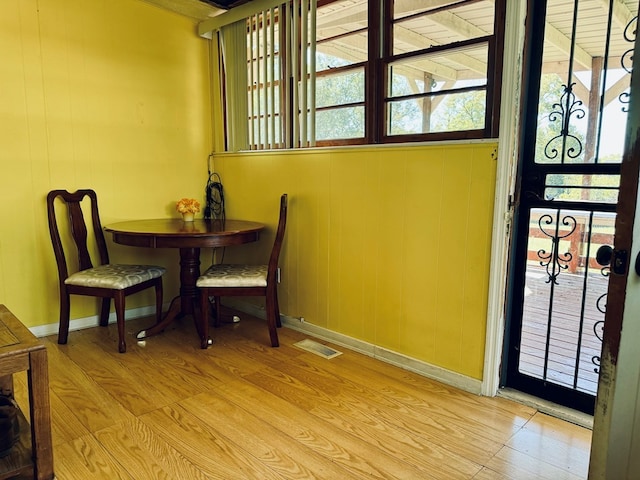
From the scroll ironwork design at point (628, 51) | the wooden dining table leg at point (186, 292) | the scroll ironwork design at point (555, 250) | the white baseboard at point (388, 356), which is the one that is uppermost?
the scroll ironwork design at point (628, 51)

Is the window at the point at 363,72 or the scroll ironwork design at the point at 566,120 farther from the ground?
the window at the point at 363,72

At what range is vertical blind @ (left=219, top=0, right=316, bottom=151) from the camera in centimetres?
297

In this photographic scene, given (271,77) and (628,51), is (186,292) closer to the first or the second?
(271,77)

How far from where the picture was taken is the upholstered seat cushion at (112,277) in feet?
9.01

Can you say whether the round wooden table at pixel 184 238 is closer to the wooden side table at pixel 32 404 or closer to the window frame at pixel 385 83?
the window frame at pixel 385 83

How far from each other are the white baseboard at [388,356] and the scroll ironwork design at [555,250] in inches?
26.6

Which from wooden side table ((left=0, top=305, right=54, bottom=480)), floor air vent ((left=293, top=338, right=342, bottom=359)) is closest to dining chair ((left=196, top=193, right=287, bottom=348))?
floor air vent ((left=293, top=338, right=342, bottom=359))

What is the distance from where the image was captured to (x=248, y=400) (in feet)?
7.23

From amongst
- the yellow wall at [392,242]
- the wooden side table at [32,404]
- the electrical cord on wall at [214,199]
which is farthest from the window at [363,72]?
the wooden side table at [32,404]

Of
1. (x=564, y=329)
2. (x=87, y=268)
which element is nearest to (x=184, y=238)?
(x=87, y=268)

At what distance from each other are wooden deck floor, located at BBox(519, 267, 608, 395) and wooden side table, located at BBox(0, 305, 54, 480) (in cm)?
213

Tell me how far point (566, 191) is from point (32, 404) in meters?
2.31

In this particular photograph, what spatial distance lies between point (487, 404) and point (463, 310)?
47 cm

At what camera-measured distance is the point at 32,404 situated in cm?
150
